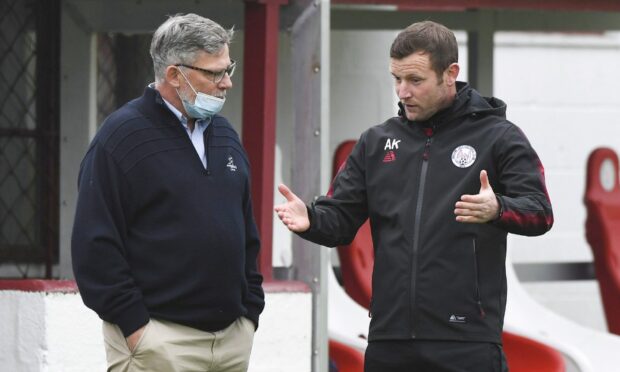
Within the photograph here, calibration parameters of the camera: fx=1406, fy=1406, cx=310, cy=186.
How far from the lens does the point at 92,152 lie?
129 inches

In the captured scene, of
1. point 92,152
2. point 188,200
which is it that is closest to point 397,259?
point 188,200

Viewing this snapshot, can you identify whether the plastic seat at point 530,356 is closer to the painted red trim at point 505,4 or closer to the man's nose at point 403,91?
the painted red trim at point 505,4

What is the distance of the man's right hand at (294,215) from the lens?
10.7 feet

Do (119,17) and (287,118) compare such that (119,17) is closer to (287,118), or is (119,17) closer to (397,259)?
(287,118)

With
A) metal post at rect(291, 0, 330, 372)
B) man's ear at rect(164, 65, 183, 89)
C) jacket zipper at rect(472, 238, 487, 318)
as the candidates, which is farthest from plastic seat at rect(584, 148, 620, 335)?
man's ear at rect(164, 65, 183, 89)

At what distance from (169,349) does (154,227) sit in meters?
0.29

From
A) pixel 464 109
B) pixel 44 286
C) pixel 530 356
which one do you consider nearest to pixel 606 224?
pixel 530 356

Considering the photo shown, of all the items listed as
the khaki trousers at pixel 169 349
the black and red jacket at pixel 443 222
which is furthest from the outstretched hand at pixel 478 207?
the khaki trousers at pixel 169 349

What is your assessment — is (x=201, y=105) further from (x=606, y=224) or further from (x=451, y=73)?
(x=606, y=224)

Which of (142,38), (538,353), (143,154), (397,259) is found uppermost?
(142,38)

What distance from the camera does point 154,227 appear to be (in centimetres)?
328

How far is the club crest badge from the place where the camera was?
3.24m

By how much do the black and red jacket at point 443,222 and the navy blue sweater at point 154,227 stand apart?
24 cm

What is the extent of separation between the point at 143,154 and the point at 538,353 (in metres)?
2.85
